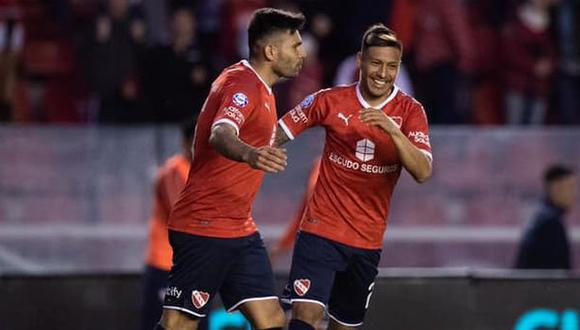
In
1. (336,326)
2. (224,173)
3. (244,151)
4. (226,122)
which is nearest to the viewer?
(244,151)

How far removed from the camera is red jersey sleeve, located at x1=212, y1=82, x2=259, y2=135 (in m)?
9.21

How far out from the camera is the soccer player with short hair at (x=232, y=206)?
9539 millimetres

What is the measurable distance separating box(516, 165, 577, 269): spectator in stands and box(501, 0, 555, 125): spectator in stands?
233cm

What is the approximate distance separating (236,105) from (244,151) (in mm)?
533

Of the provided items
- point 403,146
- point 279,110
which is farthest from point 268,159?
point 279,110

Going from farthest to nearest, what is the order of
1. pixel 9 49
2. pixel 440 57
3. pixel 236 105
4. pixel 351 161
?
pixel 440 57 < pixel 9 49 < pixel 351 161 < pixel 236 105

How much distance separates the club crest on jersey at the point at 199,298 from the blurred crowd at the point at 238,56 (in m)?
5.74

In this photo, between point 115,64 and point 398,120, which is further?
point 115,64

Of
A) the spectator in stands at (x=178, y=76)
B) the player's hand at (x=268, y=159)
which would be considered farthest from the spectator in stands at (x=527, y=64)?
the player's hand at (x=268, y=159)

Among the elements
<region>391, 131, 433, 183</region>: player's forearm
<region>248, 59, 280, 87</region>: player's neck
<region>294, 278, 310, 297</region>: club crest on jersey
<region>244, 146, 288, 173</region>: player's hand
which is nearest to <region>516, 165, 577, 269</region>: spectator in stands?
<region>294, 278, 310, 297</region>: club crest on jersey

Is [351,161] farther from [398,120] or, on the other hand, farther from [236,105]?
[236,105]

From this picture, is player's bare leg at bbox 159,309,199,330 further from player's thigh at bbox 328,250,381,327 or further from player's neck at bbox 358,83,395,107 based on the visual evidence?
player's neck at bbox 358,83,395,107

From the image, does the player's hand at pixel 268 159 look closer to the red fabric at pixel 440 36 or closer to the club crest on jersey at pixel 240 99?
the club crest on jersey at pixel 240 99

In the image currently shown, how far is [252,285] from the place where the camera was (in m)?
9.80
